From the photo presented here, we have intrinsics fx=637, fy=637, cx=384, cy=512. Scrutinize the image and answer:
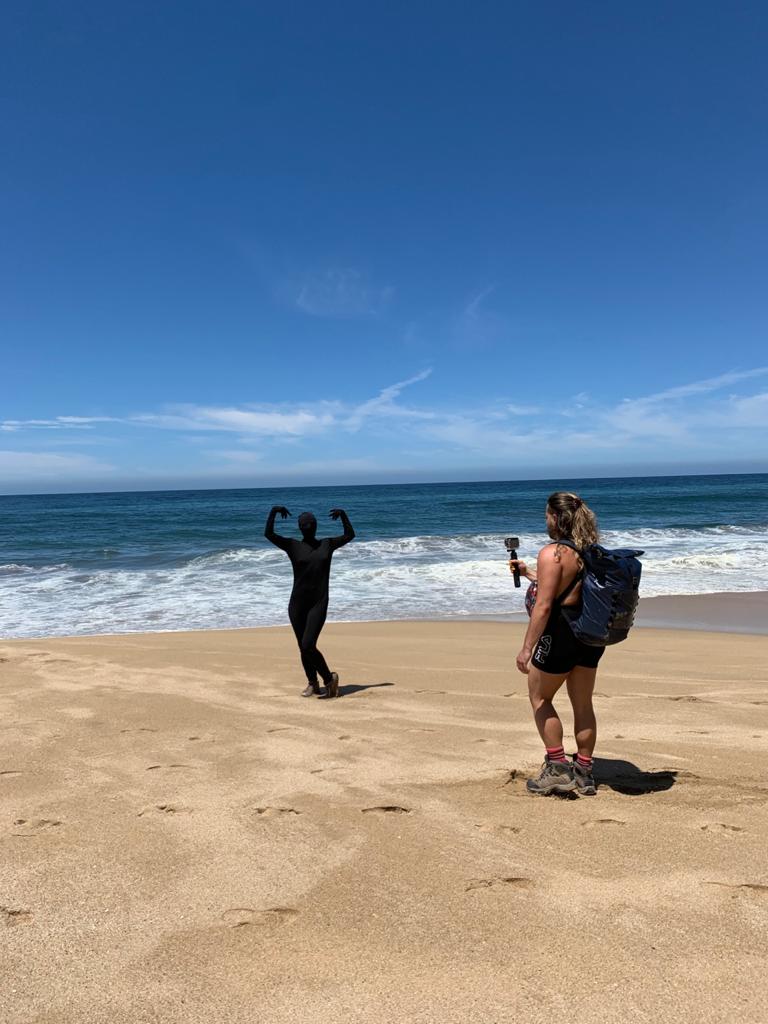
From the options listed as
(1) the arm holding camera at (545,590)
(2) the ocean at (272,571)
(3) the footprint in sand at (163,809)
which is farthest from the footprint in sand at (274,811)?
(2) the ocean at (272,571)

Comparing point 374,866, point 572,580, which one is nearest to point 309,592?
point 572,580

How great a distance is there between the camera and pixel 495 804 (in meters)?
3.53

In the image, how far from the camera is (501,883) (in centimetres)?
273

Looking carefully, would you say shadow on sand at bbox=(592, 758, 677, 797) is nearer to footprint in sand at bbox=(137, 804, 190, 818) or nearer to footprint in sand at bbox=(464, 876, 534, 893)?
footprint in sand at bbox=(464, 876, 534, 893)

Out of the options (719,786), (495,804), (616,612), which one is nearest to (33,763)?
(495,804)

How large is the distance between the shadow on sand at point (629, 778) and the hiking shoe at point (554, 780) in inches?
13.1

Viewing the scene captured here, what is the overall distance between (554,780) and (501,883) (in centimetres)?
100

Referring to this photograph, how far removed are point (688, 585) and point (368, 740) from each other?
12.3 meters

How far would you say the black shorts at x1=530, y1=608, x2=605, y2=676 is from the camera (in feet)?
11.4

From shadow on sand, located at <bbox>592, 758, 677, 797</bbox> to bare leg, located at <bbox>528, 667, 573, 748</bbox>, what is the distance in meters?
0.50

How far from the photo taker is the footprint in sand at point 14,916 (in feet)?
8.28

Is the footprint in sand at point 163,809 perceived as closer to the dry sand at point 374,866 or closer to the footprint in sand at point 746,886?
the dry sand at point 374,866


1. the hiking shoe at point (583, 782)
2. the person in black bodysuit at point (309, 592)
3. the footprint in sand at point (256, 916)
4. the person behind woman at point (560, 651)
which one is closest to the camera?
the footprint in sand at point (256, 916)

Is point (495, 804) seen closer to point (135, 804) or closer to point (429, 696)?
point (135, 804)
